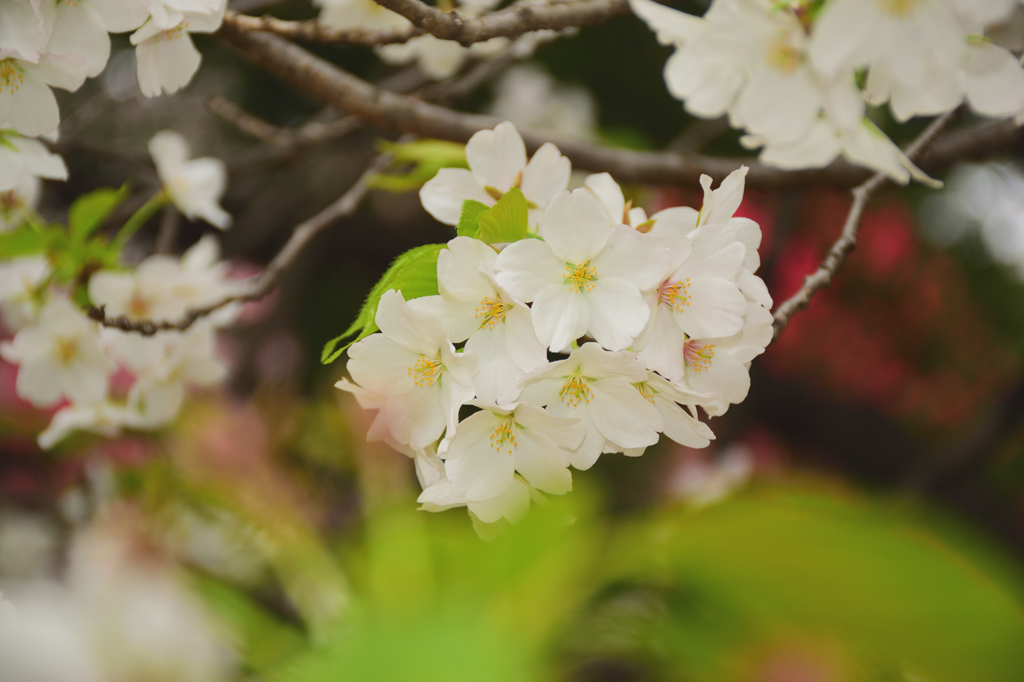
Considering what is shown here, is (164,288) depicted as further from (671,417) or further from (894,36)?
(894,36)

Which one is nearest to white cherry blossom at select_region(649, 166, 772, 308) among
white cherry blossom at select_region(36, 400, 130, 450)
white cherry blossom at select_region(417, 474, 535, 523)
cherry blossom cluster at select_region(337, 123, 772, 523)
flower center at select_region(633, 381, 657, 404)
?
cherry blossom cluster at select_region(337, 123, 772, 523)

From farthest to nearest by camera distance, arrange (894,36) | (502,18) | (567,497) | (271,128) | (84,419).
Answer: (271,128) < (84,419) < (567,497) < (502,18) < (894,36)

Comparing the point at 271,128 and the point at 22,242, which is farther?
the point at 271,128

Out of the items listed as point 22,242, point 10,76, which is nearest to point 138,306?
point 22,242

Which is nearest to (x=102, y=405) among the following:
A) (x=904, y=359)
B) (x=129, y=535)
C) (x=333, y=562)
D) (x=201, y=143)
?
(x=129, y=535)

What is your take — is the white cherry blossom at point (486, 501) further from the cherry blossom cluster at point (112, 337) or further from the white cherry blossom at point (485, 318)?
the cherry blossom cluster at point (112, 337)

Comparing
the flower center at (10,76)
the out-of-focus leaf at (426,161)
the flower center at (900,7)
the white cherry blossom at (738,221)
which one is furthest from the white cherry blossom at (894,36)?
the flower center at (10,76)

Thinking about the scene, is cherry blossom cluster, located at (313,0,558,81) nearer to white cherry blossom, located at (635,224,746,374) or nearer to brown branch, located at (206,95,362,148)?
brown branch, located at (206,95,362,148)
